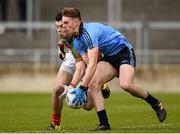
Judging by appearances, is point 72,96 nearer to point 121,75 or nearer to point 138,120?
point 121,75

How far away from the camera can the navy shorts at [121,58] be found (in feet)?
45.4

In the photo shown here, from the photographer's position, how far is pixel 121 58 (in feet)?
45.4

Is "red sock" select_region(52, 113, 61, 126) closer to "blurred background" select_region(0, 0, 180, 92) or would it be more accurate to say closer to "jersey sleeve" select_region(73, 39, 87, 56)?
"jersey sleeve" select_region(73, 39, 87, 56)

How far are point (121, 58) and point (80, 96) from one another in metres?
1.16

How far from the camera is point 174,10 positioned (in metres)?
42.7

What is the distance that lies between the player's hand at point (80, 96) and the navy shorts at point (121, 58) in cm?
92

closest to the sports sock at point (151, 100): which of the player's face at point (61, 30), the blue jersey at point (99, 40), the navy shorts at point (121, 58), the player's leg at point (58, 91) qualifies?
the navy shorts at point (121, 58)

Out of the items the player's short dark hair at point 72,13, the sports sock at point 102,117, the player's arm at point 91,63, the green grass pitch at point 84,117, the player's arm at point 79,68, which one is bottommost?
the green grass pitch at point 84,117

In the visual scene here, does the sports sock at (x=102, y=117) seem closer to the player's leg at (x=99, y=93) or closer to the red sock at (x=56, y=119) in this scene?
the player's leg at (x=99, y=93)

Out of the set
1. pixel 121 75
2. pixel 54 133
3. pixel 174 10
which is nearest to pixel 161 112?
pixel 121 75

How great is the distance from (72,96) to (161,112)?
1.95m

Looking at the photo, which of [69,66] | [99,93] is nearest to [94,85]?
[99,93]

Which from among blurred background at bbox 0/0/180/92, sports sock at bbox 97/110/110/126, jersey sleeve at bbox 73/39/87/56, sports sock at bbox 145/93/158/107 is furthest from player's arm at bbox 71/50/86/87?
blurred background at bbox 0/0/180/92

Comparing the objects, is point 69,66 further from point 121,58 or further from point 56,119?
point 121,58
